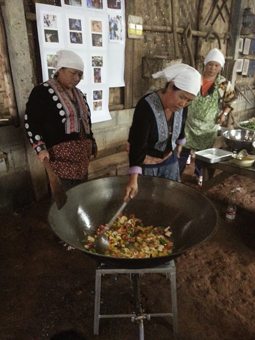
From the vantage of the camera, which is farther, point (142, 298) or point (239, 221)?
point (239, 221)

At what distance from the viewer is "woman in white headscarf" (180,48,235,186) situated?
145 inches

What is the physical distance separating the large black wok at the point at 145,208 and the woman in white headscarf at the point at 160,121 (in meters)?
0.19

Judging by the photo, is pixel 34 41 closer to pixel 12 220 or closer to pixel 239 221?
pixel 12 220

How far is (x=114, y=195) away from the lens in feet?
7.23

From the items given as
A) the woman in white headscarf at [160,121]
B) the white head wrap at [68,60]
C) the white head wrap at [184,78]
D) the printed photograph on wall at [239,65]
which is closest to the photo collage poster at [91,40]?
the white head wrap at [68,60]

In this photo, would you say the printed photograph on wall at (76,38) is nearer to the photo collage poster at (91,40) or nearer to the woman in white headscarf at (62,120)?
the photo collage poster at (91,40)

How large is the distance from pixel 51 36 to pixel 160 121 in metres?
2.29

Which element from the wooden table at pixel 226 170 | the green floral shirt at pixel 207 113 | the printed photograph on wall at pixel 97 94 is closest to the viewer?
the wooden table at pixel 226 170

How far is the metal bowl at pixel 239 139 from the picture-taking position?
11.1ft

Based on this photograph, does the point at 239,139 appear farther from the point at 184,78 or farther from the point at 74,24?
the point at 74,24

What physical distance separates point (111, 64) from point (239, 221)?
3.14 metres

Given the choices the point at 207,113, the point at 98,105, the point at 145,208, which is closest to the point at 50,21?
the point at 98,105

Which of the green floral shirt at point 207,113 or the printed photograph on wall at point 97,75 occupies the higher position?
the printed photograph on wall at point 97,75

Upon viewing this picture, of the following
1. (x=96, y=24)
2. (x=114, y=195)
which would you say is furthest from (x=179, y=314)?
(x=96, y=24)
